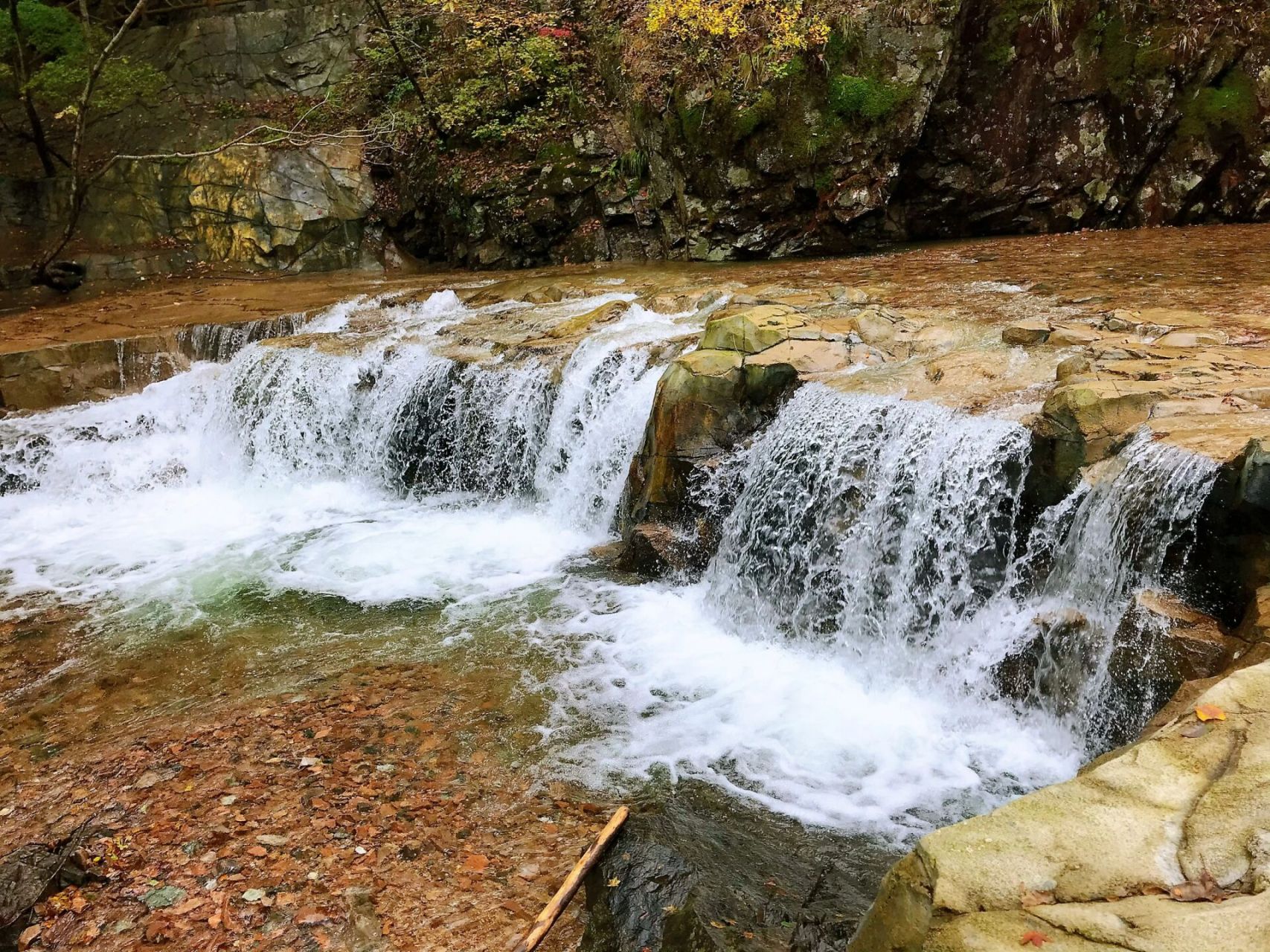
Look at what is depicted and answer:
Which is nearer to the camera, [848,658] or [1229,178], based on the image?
[848,658]

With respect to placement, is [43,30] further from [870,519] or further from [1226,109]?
[1226,109]

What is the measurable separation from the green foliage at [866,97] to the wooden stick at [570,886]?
33.6 ft

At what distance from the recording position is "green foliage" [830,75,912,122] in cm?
1120

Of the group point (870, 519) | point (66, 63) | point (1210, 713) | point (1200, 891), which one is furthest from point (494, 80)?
point (1200, 891)

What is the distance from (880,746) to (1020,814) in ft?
8.33

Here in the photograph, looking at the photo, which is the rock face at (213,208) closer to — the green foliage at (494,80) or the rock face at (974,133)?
the green foliage at (494,80)

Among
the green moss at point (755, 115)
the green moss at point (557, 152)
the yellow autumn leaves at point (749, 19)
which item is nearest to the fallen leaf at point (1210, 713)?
the yellow autumn leaves at point (749, 19)

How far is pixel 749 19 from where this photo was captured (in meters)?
11.5

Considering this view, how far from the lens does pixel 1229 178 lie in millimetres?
10602

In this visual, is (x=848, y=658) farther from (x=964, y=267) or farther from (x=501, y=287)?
(x=501, y=287)

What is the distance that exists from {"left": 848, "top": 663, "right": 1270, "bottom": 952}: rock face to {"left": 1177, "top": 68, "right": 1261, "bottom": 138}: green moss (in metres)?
10.9

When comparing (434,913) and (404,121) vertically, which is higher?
(404,121)

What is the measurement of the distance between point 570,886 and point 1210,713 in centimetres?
210

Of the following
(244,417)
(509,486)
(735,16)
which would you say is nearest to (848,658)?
(509,486)
